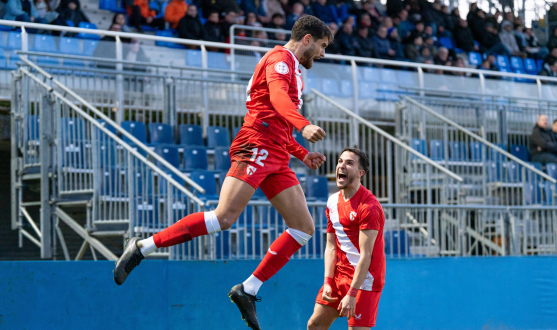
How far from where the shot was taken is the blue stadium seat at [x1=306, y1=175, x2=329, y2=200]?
1065 cm

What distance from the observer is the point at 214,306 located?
6.62 meters

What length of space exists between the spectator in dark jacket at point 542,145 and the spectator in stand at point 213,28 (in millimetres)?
6346

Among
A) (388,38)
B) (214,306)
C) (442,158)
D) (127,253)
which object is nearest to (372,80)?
(442,158)

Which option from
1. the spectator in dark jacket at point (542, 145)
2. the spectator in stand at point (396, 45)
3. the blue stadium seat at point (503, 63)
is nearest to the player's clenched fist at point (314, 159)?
the spectator in dark jacket at point (542, 145)

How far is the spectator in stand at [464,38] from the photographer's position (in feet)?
56.7

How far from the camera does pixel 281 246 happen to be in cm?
471

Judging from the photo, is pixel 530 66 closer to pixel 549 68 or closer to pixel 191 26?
pixel 549 68

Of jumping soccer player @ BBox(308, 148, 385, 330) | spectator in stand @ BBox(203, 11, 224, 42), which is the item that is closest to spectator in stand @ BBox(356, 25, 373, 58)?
spectator in stand @ BBox(203, 11, 224, 42)

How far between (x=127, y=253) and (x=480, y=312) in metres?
4.85

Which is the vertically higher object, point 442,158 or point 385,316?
point 442,158

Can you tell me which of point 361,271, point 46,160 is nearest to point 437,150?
point 46,160

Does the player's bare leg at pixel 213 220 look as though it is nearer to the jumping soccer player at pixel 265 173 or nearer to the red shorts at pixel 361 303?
the jumping soccer player at pixel 265 173

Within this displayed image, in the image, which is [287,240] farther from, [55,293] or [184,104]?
[184,104]

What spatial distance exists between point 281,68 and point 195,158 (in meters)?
6.19
